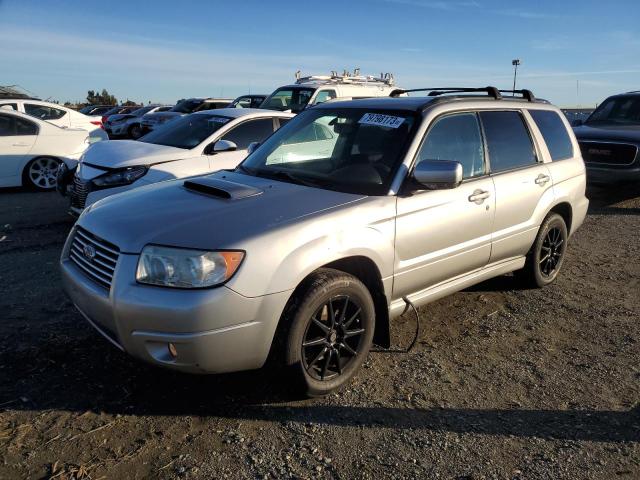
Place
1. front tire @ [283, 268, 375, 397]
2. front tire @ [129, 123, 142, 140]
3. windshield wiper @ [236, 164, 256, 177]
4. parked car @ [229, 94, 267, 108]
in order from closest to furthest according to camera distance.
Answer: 1. front tire @ [283, 268, 375, 397]
2. windshield wiper @ [236, 164, 256, 177]
3. parked car @ [229, 94, 267, 108]
4. front tire @ [129, 123, 142, 140]

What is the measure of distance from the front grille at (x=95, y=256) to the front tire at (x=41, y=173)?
7.32m

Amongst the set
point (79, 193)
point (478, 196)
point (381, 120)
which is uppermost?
point (381, 120)

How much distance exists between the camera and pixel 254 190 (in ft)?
11.6

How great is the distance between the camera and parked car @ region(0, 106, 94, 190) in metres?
9.52

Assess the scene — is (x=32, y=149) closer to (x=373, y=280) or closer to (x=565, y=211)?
(x=373, y=280)

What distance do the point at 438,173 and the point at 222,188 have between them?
4.55ft

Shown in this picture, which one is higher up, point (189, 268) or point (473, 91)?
point (473, 91)

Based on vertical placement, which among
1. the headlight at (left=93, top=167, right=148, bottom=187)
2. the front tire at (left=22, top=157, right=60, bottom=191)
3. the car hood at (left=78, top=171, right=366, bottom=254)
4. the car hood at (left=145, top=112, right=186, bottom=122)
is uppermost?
the car hood at (left=145, top=112, right=186, bottom=122)

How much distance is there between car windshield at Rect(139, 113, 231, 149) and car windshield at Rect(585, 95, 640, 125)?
7651 mm

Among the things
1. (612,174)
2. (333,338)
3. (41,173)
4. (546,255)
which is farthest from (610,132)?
(41,173)

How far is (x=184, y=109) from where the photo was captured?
64.4ft

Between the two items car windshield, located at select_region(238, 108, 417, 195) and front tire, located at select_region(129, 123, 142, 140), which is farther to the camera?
front tire, located at select_region(129, 123, 142, 140)

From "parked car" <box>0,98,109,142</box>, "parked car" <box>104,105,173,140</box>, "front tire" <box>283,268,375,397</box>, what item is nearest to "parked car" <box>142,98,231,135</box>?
"parked car" <box>104,105,173,140</box>

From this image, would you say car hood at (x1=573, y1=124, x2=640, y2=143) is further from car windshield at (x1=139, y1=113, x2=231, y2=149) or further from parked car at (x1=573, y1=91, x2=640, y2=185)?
car windshield at (x1=139, y1=113, x2=231, y2=149)
